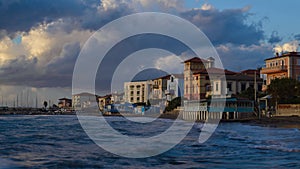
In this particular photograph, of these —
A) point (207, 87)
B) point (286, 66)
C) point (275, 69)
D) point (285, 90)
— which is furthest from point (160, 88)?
point (285, 90)

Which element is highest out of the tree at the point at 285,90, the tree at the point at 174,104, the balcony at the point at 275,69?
the balcony at the point at 275,69

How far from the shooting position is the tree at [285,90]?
53.5 metres

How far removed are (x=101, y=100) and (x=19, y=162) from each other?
165 meters

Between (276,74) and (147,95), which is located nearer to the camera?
(276,74)

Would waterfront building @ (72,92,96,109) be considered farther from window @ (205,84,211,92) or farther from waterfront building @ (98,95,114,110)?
window @ (205,84,211,92)

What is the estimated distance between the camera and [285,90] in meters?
53.8

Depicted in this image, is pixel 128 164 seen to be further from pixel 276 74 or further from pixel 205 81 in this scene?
pixel 205 81

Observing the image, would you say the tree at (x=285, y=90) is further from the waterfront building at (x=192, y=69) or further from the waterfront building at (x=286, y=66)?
the waterfront building at (x=192, y=69)

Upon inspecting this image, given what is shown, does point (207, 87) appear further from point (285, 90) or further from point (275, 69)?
point (285, 90)

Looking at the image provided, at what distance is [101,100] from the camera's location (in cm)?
17862

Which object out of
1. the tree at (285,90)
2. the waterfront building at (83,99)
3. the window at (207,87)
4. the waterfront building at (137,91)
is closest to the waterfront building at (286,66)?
the tree at (285,90)

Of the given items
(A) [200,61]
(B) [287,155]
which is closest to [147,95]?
(A) [200,61]

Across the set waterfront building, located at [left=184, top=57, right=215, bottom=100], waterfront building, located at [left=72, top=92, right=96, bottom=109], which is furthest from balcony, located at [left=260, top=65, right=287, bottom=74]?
waterfront building, located at [left=72, top=92, right=96, bottom=109]

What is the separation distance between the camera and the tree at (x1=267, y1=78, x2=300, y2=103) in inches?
2108
